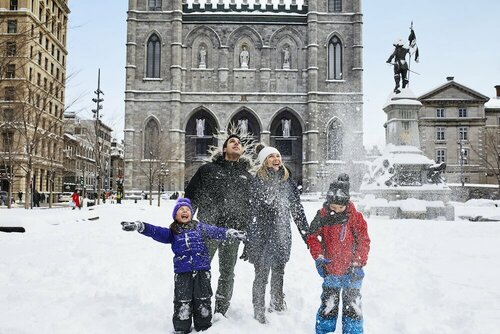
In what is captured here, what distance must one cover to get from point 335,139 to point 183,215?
4072 centimetres

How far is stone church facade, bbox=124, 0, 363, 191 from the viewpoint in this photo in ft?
141

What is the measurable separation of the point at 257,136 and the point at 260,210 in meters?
40.5

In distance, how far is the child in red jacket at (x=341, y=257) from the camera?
3.56 meters

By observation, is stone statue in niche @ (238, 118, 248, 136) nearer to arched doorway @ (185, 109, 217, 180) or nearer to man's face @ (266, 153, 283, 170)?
arched doorway @ (185, 109, 217, 180)

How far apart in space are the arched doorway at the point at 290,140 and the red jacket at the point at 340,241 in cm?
4087

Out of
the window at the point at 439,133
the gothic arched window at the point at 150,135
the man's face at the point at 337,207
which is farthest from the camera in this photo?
the window at the point at 439,133

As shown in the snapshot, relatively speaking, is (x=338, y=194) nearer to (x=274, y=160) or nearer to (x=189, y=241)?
Result: (x=274, y=160)

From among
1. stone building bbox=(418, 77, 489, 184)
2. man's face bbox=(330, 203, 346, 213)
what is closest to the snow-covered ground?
man's face bbox=(330, 203, 346, 213)

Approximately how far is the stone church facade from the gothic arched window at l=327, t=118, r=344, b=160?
98mm

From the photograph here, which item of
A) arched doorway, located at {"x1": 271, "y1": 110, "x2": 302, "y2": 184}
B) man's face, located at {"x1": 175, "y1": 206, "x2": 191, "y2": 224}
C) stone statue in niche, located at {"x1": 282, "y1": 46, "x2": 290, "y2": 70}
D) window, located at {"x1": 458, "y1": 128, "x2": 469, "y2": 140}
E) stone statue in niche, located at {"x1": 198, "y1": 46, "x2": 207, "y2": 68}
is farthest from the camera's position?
window, located at {"x1": 458, "y1": 128, "x2": 469, "y2": 140}

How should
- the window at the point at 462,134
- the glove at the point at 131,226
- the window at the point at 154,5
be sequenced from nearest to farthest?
the glove at the point at 131,226
the window at the point at 154,5
the window at the point at 462,134

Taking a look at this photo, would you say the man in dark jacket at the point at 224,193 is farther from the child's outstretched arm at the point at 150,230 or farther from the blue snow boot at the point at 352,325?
the blue snow boot at the point at 352,325

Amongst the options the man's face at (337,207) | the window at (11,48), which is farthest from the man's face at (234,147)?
the window at (11,48)

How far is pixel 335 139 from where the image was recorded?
4341 centimetres
